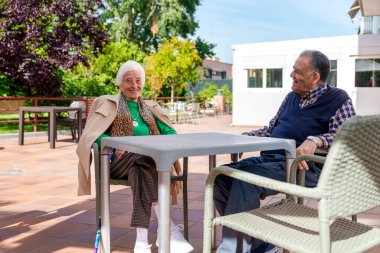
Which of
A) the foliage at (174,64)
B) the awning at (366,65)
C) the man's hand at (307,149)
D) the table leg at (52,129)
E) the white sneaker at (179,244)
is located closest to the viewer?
the man's hand at (307,149)

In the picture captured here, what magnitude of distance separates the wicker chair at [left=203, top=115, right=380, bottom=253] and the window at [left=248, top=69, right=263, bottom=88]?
1404cm

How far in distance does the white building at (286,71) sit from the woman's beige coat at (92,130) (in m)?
12.5

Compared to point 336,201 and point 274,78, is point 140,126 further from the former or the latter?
point 274,78

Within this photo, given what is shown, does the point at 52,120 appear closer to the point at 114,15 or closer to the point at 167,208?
the point at 167,208

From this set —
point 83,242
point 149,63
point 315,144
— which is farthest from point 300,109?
point 149,63

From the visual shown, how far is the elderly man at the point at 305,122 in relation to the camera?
2385 mm

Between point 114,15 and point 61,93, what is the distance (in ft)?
47.7

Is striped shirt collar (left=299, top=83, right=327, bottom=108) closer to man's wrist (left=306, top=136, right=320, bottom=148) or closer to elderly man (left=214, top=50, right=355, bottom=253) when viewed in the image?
elderly man (left=214, top=50, right=355, bottom=253)

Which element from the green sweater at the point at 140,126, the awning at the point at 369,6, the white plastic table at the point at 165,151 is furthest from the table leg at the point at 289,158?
the awning at the point at 369,6

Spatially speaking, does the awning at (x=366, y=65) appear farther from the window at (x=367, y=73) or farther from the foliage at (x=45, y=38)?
the foliage at (x=45, y=38)

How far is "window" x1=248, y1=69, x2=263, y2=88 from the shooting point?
51.4ft

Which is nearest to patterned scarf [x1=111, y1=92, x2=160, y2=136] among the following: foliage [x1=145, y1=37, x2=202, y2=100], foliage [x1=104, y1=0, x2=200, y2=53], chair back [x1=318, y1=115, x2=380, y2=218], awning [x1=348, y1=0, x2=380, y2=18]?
chair back [x1=318, y1=115, x2=380, y2=218]

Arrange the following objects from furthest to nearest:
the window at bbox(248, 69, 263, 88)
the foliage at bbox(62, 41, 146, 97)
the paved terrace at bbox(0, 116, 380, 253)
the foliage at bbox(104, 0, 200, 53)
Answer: the foliage at bbox(104, 0, 200, 53), the foliage at bbox(62, 41, 146, 97), the window at bbox(248, 69, 263, 88), the paved terrace at bbox(0, 116, 380, 253)

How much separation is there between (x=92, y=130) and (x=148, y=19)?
2638 centimetres
